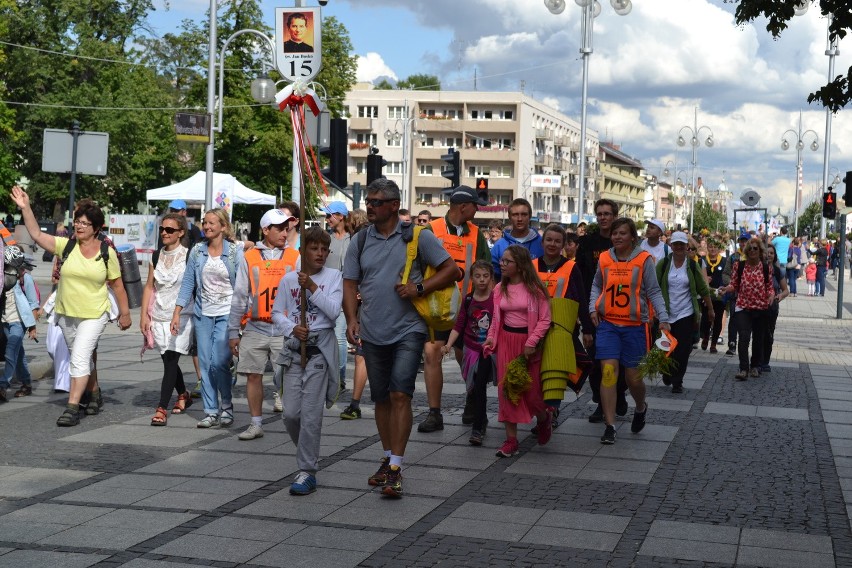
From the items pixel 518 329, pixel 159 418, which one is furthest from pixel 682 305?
pixel 159 418

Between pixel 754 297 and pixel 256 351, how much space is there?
8283mm

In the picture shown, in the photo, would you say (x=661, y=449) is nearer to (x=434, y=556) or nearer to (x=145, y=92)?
(x=434, y=556)

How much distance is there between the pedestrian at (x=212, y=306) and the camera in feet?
32.8

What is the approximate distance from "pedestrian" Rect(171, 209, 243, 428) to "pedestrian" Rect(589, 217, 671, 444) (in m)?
3.07

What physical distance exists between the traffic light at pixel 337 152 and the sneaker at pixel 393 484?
7.12 metres

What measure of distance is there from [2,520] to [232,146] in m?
52.3

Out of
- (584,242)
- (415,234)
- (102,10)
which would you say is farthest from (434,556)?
(102,10)

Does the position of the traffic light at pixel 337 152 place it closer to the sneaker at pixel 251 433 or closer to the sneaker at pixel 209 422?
the sneaker at pixel 209 422

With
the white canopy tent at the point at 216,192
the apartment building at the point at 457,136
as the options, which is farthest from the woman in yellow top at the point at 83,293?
the apartment building at the point at 457,136

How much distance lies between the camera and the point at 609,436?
9.73 m

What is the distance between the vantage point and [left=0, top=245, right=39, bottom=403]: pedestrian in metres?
11.5

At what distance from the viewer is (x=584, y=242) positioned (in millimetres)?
11039

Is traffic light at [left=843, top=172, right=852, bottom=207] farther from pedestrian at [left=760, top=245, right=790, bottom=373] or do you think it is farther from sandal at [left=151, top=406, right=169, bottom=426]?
sandal at [left=151, top=406, right=169, bottom=426]

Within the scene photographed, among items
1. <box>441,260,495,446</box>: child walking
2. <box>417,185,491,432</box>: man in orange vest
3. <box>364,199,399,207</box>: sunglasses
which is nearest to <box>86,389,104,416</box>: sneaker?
<box>417,185,491,432</box>: man in orange vest
